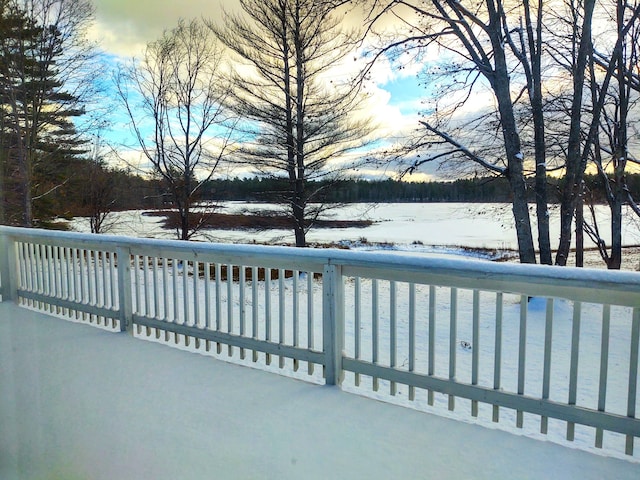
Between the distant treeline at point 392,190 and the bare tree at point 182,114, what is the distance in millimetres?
766

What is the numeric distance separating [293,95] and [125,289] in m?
9.08

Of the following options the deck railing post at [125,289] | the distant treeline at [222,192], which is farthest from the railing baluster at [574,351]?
the distant treeline at [222,192]

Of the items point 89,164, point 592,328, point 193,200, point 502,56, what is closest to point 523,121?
point 502,56

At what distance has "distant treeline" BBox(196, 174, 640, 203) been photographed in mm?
10047

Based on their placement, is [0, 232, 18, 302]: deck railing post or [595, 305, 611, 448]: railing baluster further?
[0, 232, 18, 302]: deck railing post

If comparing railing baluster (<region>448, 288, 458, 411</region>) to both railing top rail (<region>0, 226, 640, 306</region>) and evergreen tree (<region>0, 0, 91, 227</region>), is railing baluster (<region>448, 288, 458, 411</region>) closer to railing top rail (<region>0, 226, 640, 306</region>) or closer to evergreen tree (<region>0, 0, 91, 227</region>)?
railing top rail (<region>0, 226, 640, 306</region>)

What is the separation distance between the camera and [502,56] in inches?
324

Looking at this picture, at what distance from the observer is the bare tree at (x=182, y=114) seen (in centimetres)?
1137

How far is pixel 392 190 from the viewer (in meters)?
10.9

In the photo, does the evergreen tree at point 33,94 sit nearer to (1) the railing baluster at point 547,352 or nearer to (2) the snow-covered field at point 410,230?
(2) the snow-covered field at point 410,230

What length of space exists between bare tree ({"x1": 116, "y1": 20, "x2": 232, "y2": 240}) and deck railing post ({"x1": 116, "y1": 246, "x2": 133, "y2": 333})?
8.33 m

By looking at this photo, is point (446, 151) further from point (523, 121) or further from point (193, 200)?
point (193, 200)

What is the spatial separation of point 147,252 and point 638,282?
10.5 ft

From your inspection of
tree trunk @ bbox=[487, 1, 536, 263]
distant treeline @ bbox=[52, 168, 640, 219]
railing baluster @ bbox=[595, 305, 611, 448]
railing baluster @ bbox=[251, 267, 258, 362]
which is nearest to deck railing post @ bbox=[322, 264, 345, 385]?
railing baluster @ bbox=[251, 267, 258, 362]
